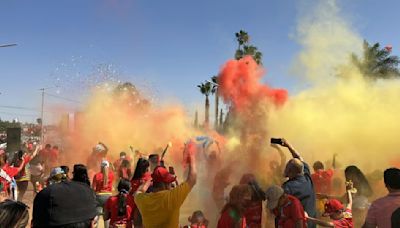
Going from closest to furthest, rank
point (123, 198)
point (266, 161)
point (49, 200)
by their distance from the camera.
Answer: point (49, 200) → point (123, 198) → point (266, 161)

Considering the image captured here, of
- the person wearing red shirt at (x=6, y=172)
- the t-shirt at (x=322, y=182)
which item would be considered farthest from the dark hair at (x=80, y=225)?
the t-shirt at (x=322, y=182)

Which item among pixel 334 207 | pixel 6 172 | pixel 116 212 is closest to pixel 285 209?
pixel 334 207

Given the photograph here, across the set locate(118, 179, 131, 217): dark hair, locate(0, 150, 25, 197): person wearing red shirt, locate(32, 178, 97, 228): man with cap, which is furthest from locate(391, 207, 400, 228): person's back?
locate(0, 150, 25, 197): person wearing red shirt

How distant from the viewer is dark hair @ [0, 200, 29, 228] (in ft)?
8.42

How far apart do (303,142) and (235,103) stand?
300 cm

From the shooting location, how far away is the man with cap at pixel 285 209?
3.85 metres

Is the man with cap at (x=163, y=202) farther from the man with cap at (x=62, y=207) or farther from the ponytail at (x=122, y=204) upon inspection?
the ponytail at (x=122, y=204)

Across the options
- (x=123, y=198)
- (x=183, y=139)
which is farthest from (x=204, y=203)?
(x=183, y=139)

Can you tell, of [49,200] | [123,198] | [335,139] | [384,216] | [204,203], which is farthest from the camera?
[335,139]

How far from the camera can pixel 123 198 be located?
5293 millimetres

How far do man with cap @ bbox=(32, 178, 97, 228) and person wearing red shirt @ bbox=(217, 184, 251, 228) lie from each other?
1407 millimetres

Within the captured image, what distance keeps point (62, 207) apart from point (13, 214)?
438mm

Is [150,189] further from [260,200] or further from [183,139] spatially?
[183,139]

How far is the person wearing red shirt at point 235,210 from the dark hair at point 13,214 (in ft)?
6.36
